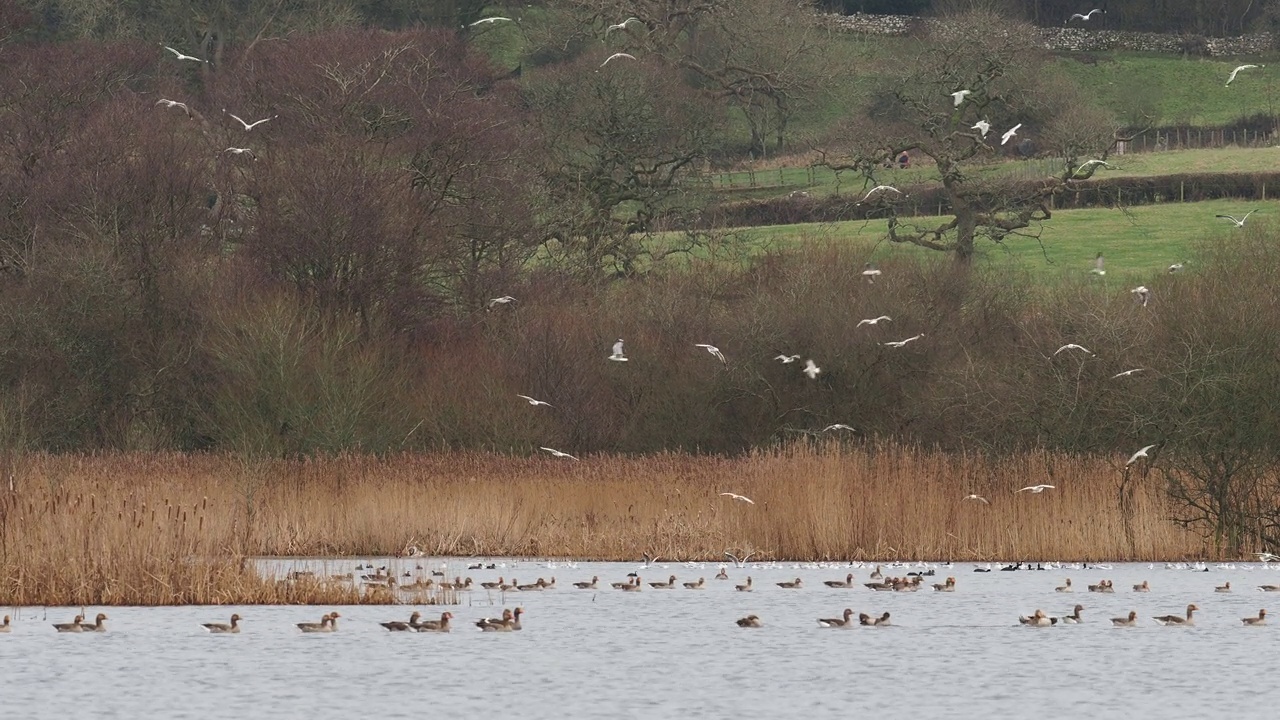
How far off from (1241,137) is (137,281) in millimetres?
52964

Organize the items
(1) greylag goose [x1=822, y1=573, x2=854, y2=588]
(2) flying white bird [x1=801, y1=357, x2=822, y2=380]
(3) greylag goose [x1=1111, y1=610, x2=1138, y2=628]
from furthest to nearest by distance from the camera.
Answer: (2) flying white bird [x1=801, y1=357, x2=822, y2=380] → (1) greylag goose [x1=822, y1=573, x2=854, y2=588] → (3) greylag goose [x1=1111, y1=610, x2=1138, y2=628]

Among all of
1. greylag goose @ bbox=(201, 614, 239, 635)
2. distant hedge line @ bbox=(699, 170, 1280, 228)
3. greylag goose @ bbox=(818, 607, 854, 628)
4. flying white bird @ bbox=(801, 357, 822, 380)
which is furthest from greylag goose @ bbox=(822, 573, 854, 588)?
distant hedge line @ bbox=(699, 170, 1280, 228)

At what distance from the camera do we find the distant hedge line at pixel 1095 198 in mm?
59594

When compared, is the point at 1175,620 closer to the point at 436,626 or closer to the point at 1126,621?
the point at 1126,621

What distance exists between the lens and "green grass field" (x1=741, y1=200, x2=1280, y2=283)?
5262 centimetres

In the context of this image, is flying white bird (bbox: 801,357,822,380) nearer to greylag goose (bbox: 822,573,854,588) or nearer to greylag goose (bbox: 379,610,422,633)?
greylag goose (bbox: 822,573,854,588)

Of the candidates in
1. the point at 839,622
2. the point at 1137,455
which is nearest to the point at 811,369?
the point at 1137,455

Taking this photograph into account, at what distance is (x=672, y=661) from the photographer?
14.8m

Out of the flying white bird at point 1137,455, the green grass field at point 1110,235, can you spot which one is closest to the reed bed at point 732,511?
the flying white bird at point 1137,455

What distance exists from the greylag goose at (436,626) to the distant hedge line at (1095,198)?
137 feet

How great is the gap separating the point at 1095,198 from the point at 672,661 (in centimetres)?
5245

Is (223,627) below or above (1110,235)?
below

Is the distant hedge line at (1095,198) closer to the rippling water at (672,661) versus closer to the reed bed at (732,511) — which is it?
the reed bed at (732,511)

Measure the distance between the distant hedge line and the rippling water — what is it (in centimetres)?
3939
